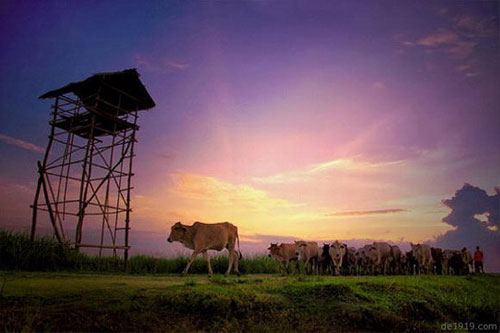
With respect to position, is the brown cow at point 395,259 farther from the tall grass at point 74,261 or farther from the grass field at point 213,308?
the grass field at point 213,308

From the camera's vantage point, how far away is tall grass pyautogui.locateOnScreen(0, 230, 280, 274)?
650 inches

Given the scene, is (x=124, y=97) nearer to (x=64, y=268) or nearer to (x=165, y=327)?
(x=64, y=268)

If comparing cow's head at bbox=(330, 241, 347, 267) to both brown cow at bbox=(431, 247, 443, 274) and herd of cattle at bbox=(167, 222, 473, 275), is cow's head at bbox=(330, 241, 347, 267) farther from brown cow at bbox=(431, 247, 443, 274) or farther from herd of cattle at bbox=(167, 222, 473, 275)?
brown cow at bbox=(431, 247, 443, 274)

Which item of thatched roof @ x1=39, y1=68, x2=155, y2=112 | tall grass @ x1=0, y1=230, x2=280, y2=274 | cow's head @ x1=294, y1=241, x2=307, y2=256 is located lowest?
tall grass @ x1=0, y1=230, x2=280, y2=274

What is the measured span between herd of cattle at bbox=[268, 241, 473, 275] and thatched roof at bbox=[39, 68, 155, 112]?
13.5m

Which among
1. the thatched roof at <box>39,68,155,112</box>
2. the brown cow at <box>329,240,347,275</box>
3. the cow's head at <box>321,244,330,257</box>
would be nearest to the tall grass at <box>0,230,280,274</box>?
the brown cow at <box>329,240,347,275</box>

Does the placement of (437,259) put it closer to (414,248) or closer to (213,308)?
(414,248)

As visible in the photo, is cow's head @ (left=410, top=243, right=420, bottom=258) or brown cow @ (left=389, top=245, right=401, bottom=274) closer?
cow's head @ (left=410, top=243, right=420, bottom=258)

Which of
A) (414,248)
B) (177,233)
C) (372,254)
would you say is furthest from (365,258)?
(177,233)

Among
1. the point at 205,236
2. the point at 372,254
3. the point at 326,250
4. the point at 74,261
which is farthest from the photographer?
the point at 326,250

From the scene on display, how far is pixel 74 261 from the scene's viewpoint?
18094 millimetres

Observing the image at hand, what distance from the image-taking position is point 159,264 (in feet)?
65.3

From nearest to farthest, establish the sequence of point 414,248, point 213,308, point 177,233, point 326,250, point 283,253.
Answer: point 213,308
point 177,233
point 283,253
point 326,250
point 414,248

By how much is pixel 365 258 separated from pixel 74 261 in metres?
18.7
